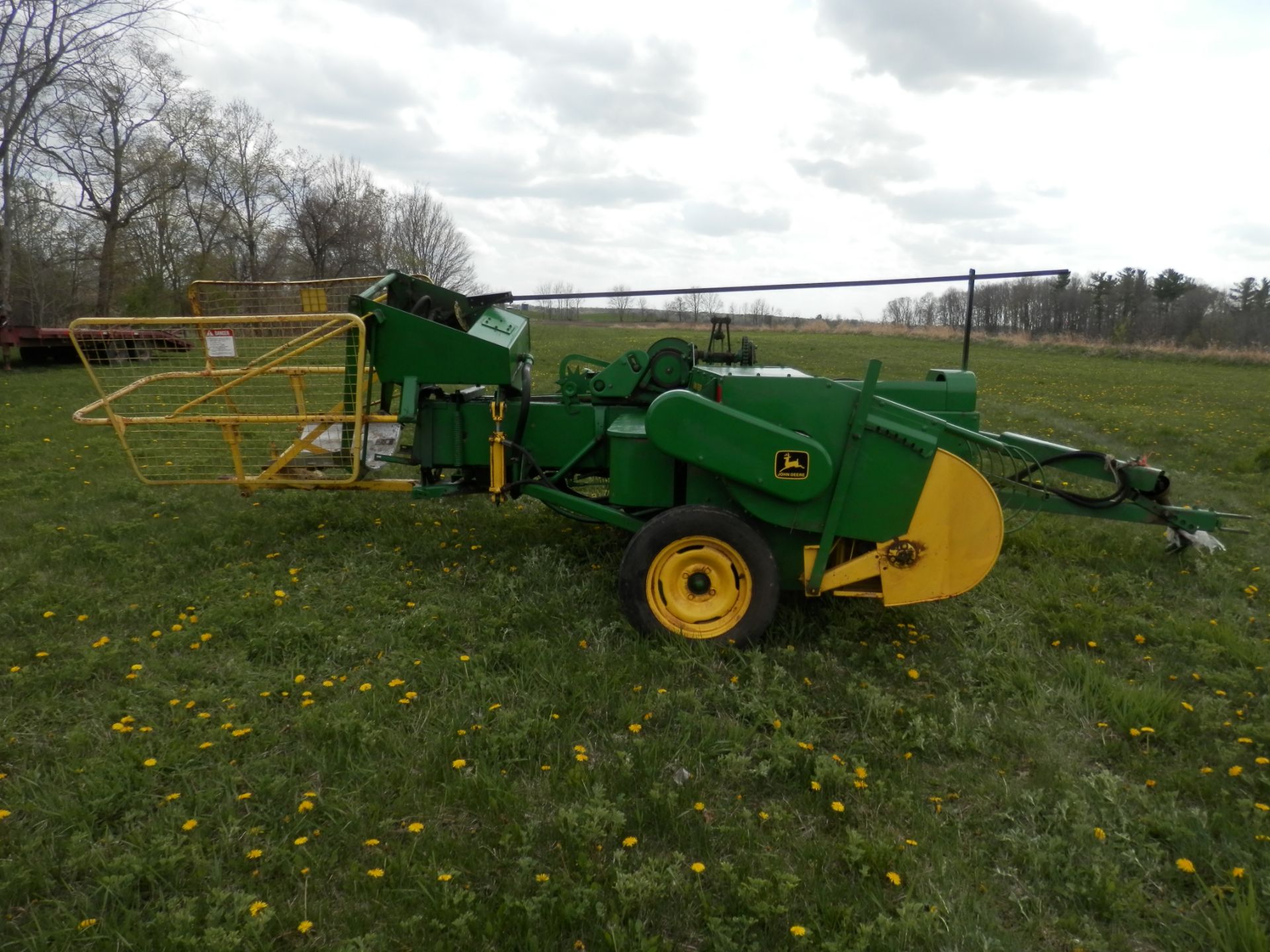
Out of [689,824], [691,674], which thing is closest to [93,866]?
[689,824]

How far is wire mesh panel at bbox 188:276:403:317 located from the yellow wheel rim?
3.18 meters

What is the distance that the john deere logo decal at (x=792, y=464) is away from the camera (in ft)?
12.2

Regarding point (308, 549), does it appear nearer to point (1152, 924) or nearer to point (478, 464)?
point (478, 464)

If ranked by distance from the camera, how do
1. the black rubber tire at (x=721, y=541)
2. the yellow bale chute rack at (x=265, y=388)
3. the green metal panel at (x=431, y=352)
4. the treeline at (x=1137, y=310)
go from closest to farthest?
the black rubber tire at (x=721, y=541)
the green metal panel at (x=431, y=352)
the yellow bale chute rack at (x=265, y=388)
the treeline at (x=1137, y=310)

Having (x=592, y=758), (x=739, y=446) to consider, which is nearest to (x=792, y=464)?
(x=739, y=446)

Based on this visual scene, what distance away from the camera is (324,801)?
9.20 ft

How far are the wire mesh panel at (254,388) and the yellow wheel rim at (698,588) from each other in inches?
83.2

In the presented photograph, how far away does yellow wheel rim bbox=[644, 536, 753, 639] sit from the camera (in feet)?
12.9

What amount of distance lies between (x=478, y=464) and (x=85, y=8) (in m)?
19.8

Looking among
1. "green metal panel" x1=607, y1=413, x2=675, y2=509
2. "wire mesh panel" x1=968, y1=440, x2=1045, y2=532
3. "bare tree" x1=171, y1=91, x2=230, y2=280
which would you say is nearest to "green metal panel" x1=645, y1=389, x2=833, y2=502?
"green metal panel" x1=607, y1=413, x2=675, y2=509

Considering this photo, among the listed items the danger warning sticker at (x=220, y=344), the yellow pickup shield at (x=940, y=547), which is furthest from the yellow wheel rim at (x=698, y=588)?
the danger warning sticker at (x=220, y=344)

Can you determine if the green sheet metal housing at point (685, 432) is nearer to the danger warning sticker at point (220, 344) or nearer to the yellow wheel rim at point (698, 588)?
the yellow wheel rim at point (698, 588)

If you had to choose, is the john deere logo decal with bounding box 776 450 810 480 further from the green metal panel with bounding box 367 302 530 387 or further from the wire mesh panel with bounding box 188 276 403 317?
the wire mesh panel with bounding box 188 276 403 317

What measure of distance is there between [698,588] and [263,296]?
170 inches
